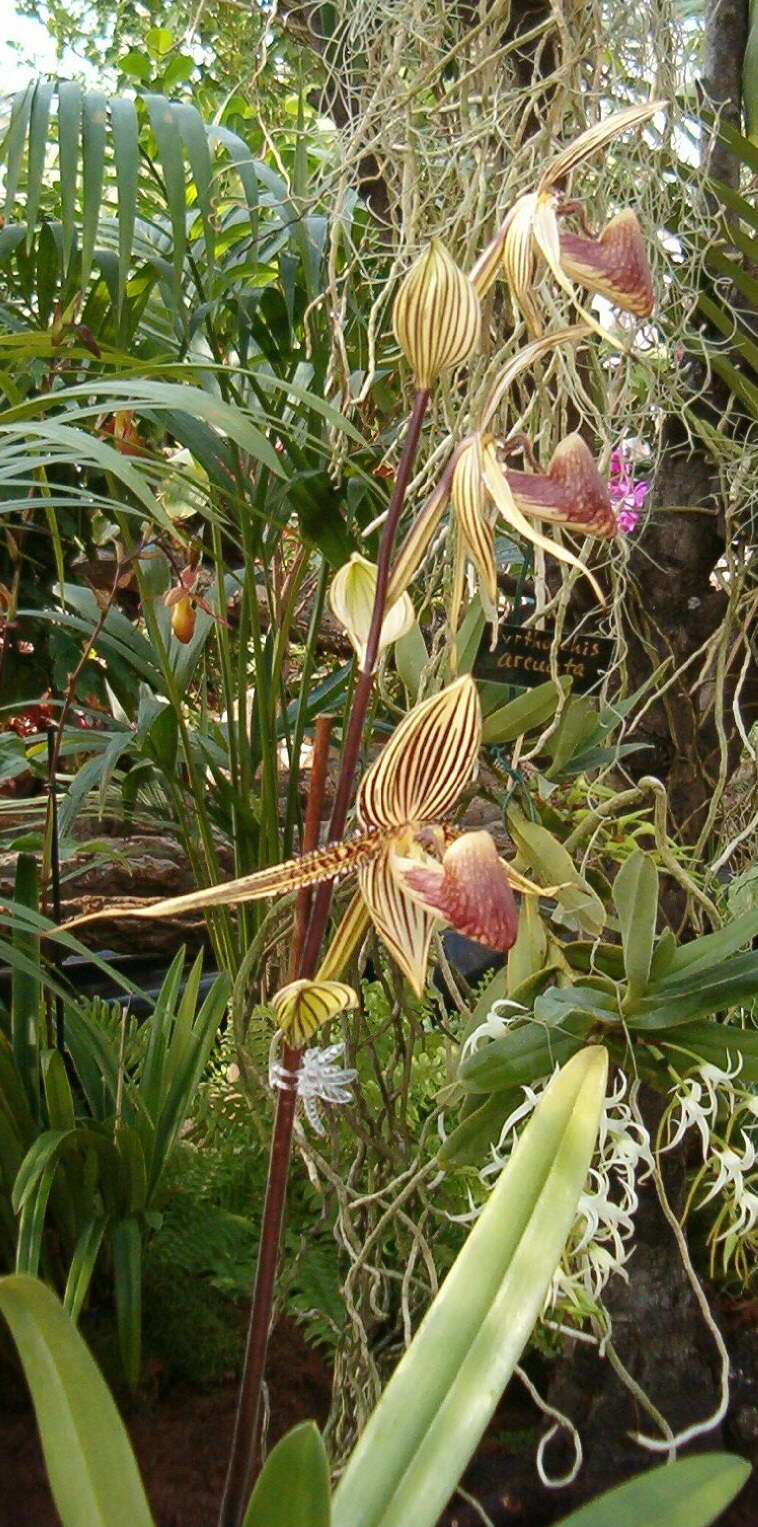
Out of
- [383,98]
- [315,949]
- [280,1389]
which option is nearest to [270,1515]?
[315,949]

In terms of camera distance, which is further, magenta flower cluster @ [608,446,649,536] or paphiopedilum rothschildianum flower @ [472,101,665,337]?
magenta flower cluster @ [608,446,649,536]

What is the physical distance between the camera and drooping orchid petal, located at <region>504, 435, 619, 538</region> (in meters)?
0.42

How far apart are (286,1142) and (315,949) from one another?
0.09 metres

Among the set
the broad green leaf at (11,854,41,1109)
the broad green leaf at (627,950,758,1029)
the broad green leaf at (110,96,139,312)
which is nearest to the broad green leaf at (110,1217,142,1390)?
the broad green leaf at (11,854,41,1109)

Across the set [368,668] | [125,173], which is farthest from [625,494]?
[368,668]

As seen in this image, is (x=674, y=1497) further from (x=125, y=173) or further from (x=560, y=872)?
(x=125, y=173)

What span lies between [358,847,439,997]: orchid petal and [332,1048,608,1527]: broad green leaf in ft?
0.55

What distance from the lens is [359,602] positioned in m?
0.47

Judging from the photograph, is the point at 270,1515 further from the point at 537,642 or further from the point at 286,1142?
the point at 537,642

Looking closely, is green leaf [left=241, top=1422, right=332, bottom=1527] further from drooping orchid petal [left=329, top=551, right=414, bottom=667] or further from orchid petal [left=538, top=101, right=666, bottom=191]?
orchid petal [left=538, top=101, right=666, bottom=191]

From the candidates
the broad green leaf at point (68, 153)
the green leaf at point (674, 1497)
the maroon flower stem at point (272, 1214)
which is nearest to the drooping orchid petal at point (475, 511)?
the maroon flower stem at point (272, 1214)

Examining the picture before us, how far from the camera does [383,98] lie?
2.83 feet

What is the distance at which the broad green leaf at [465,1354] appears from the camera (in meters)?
0.47

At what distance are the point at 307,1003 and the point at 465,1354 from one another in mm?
191
